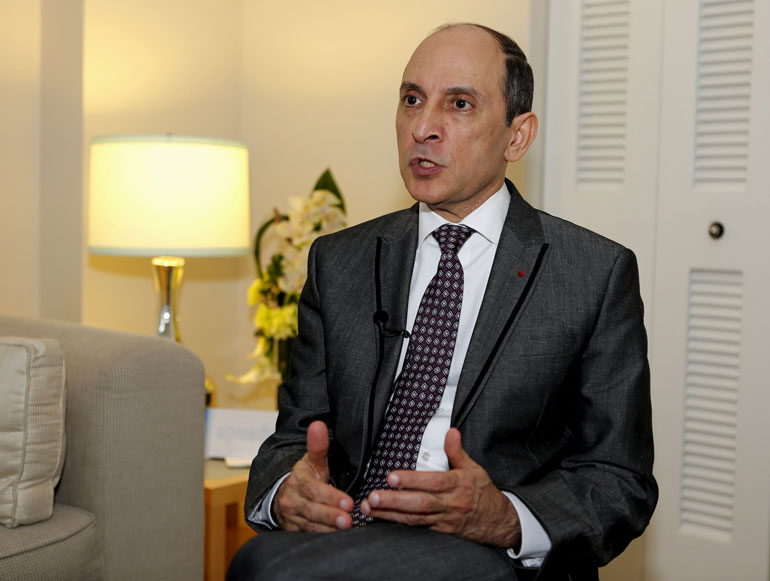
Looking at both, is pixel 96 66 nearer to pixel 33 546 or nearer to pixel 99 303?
pixel 99 303

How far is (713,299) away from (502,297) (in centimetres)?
108

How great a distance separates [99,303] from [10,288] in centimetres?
34

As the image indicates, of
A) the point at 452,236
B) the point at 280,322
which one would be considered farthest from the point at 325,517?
the point at 280,322

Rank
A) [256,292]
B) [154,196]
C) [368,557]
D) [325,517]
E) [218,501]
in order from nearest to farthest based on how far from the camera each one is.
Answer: [368,557] < [325,517] < [218,501] < [154,196] < [256,292]

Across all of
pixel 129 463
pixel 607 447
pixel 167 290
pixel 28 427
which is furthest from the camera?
pixel 167 290

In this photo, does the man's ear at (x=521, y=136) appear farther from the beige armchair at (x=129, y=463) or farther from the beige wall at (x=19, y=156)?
the beige wall at (x=19, y=156)

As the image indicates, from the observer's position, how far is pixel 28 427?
5.84ft

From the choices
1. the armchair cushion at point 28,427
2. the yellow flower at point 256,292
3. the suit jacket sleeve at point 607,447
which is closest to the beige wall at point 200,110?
the yellow flower at point 256,292

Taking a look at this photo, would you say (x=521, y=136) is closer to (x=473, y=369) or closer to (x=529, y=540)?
(x=473, y=369)

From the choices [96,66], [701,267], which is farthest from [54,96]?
[701,267]

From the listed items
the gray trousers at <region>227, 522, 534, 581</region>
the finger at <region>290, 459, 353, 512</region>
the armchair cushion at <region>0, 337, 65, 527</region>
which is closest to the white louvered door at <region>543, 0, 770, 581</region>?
the gray trousers at <region>227, 522, 534, 581</region>

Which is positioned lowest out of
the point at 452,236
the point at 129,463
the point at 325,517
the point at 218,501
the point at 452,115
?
the point at 218,501

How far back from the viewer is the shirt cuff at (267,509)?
1394 millimetres

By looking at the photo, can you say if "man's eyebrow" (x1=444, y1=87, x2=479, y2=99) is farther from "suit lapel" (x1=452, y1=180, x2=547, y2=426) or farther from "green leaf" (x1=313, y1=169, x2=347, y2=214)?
"green leaf" (x1=313, y1=169, x2=347, y2=214)
